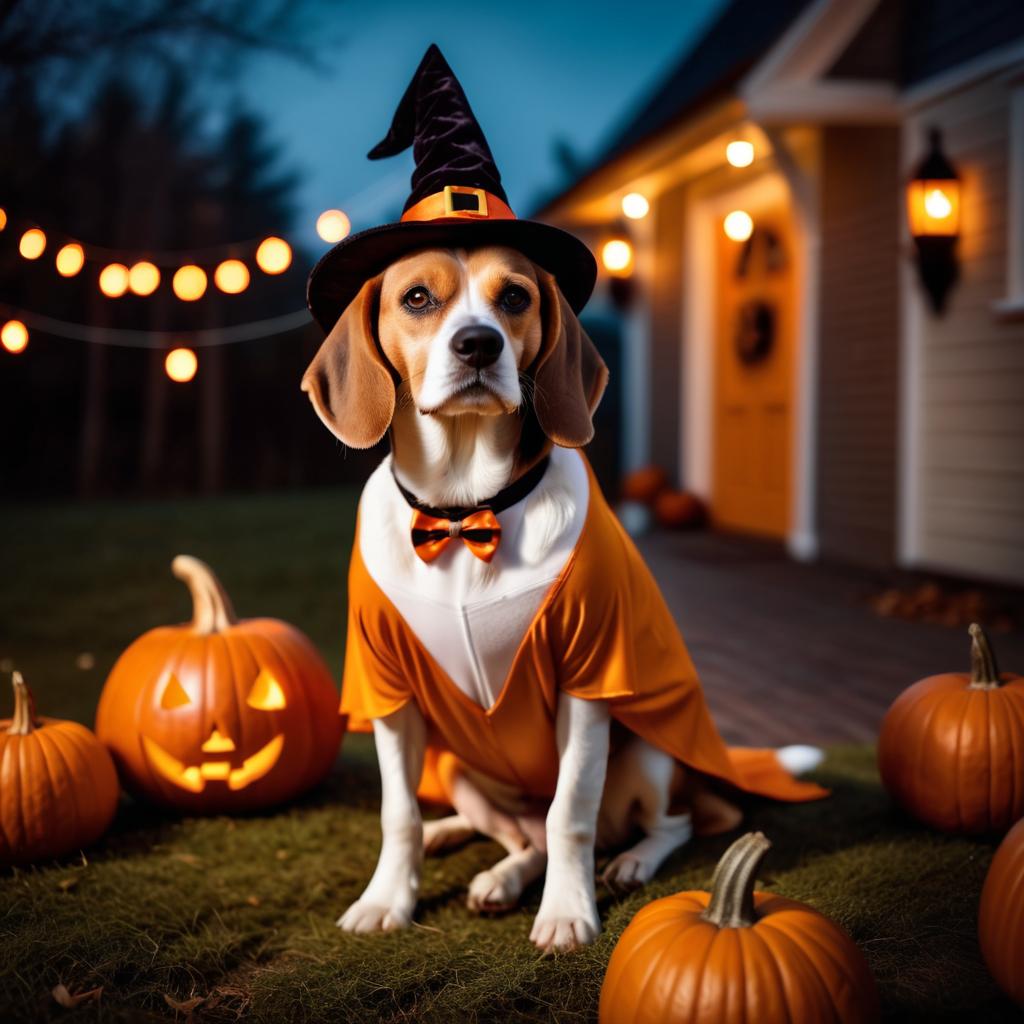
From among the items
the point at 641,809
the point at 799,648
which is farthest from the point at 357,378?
the point at 799,648

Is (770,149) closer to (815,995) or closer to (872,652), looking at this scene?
(872,652)

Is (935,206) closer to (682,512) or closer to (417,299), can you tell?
(682,512)

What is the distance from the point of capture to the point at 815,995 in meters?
1.67

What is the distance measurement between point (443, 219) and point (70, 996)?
160 centimetres

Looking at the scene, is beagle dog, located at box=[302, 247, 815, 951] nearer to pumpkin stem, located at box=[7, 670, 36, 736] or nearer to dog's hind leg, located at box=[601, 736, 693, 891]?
dog's hind leg, located at box=[601, 736, 693, 891]

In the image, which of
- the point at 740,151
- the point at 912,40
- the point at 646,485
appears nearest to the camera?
the point at 912,40

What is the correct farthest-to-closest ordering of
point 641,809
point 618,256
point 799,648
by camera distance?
point 618,256 → point 799,648 → point 641,809

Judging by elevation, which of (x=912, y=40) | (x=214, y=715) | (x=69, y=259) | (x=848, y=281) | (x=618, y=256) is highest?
(x=912, y=40)

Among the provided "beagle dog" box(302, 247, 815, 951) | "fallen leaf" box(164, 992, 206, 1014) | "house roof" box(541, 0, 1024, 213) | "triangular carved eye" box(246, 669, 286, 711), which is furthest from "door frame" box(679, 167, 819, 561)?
"fallen leaf" box(164, 992, 206, 1014)

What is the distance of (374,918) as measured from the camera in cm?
241

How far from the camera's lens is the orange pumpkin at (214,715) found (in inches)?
117

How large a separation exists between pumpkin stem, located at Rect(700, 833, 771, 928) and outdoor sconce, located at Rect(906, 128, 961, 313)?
6038 mm

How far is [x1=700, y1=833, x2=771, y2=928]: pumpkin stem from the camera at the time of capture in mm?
1706

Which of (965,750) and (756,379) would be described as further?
(756,379)
